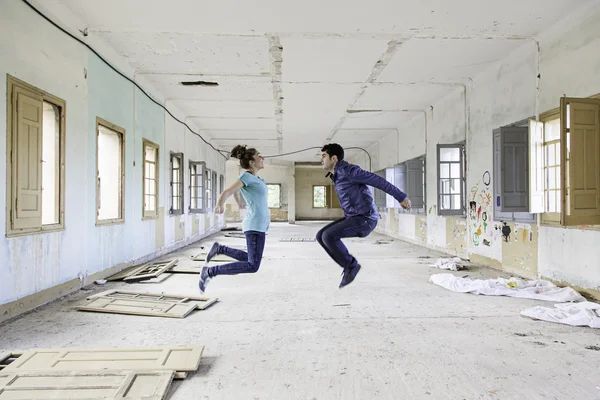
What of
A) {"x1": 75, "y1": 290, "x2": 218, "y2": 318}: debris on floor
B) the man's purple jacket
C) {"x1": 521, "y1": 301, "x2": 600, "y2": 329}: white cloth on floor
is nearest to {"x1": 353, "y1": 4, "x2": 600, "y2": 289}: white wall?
{"x1": 521, "y1": 301, "x2": 600, "y2": 329}: white cloth on floor

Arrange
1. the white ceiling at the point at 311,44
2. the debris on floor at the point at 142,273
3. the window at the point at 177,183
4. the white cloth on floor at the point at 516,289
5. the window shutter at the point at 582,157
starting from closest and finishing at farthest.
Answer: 1. the window shutter at the point at 582,157
2. the white cloth on floor at the point at 516,289
3. the white ceiling at the point at 311,44
4. the debris on floor at the point at 142,273
5. the window at the point at 177,183

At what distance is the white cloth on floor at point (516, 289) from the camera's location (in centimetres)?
424

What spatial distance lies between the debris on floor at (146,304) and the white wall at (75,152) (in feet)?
1.79

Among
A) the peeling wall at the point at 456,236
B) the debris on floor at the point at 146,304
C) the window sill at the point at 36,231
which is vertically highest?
the window sill at the point at 36,231

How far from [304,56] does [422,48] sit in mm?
1547

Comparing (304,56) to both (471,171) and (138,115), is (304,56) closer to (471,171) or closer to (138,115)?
(138,115)

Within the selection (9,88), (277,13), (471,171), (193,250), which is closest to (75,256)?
(9,88)

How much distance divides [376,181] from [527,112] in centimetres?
302

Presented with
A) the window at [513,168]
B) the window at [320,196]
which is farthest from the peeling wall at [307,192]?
the window at [513,168]

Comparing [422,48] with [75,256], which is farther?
[422,48]

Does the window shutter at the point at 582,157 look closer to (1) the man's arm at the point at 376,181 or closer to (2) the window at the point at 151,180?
(1) the man's arm at the point at 376,181

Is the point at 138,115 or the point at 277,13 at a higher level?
the point at 277,13

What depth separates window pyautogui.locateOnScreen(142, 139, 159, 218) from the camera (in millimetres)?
7447

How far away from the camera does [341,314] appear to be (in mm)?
3746
